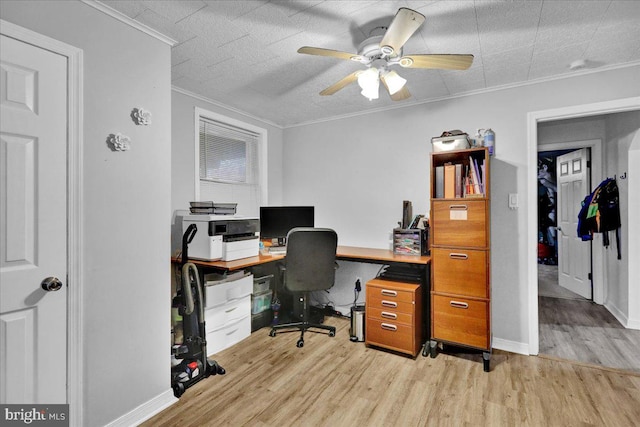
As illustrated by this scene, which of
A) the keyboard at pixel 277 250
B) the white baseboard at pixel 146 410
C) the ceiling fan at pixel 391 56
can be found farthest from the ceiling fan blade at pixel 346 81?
the white baseboard at pixel 146 410

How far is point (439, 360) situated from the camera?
2.59 m

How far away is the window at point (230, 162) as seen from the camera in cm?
319

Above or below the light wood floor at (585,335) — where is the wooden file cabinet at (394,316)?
above

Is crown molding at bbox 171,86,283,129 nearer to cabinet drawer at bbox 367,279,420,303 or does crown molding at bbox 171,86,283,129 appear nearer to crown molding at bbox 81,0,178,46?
crown molding at bbox 81,0,178,46

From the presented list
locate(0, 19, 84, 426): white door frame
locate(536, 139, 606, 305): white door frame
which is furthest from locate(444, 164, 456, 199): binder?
locate(0, 19, 84, 426): white door frame

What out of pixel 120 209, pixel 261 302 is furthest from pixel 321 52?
pixel 261 302

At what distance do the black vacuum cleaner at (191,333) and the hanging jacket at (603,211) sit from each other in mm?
4301

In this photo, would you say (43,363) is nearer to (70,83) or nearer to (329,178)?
(70,83)

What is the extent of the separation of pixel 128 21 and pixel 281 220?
85.9 inches

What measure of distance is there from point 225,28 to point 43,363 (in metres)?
2.07

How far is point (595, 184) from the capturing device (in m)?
3.95

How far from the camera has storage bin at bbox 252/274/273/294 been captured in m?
3.27

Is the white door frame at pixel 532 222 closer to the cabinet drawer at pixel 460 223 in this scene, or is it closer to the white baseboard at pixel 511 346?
the white baseboard at pixel 511 346

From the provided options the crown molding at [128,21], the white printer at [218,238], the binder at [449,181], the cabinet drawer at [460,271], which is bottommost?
the cabinet drawer at [460,271]
